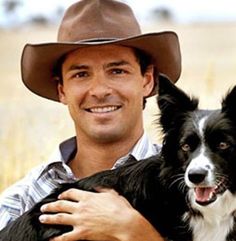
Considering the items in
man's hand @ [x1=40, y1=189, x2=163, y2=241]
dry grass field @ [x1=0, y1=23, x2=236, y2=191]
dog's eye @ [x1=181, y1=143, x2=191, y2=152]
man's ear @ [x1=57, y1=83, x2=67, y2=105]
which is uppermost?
man's ear @ [x1=57, y1=83, x2=67, y2=105]

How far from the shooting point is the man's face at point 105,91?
19.5ft

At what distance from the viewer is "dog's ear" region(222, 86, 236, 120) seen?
5.21 m

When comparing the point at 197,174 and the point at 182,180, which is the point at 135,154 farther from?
the point at 197,174

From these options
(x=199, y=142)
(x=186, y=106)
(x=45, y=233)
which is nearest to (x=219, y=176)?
(x=199, y=142)

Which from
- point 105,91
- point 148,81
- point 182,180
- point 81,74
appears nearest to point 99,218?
point 182,180

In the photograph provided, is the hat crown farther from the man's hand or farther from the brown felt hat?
the man's hand

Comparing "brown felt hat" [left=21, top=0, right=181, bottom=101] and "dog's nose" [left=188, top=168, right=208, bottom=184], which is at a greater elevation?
"brown felt hat" [left=21, top=0, right=181, bottom=101]

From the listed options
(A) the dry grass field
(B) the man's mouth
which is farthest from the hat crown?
(A) the dry grass field

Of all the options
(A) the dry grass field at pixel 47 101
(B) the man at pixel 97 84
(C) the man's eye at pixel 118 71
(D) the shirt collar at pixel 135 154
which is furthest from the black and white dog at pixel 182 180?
(C) the man's eye at pixel 118 71

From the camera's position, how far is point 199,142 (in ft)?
16.9

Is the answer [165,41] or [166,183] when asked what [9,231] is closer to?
[166,183]

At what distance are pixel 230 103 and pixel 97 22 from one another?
1280 mm

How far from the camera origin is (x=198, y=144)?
5.16 meters

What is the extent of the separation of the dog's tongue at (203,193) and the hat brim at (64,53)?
1258 millimetres
